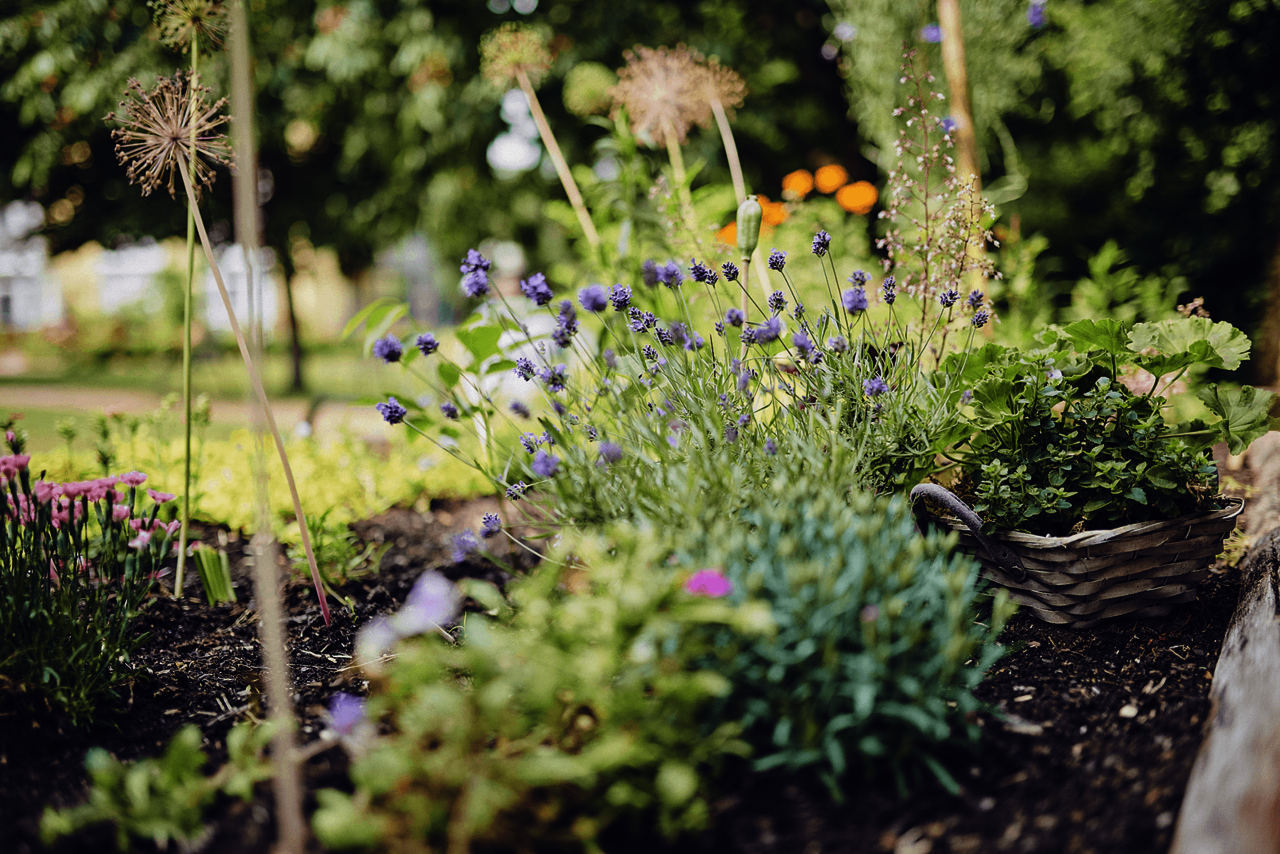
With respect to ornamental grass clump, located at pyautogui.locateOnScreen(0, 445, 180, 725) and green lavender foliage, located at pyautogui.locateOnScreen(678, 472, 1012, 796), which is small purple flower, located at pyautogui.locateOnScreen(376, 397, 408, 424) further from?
green lavender foliage, located at pyautogui.locateOnScreen(678, 472, 1012, 796)

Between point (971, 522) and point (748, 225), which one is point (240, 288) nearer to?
point (748, 225)

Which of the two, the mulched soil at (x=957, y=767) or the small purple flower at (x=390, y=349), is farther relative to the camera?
the small purple flower at (x=390, y=349)

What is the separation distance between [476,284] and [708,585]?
0.92 metres

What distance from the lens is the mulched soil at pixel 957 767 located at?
109 cm

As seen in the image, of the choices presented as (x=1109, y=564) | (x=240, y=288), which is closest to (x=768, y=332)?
(x=1109, y=564)

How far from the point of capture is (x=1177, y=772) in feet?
3.87

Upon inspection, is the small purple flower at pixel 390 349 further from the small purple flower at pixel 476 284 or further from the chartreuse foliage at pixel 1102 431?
the chartreuse foliage at pixel 1102 431

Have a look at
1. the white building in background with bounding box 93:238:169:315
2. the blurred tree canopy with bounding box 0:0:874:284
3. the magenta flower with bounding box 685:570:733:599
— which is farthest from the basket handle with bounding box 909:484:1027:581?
the white building in background with bounding box 93:238:169:315

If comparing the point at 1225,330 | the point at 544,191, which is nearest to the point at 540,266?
the point at 544,191

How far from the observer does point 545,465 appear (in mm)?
1480

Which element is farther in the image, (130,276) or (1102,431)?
(130,276)

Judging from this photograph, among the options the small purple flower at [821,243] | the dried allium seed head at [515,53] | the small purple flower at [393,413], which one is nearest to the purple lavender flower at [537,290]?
the small purple flower at [393,413]

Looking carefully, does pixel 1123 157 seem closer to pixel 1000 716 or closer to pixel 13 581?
pixel 1000 716

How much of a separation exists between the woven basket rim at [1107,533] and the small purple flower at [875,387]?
17.2 inches
